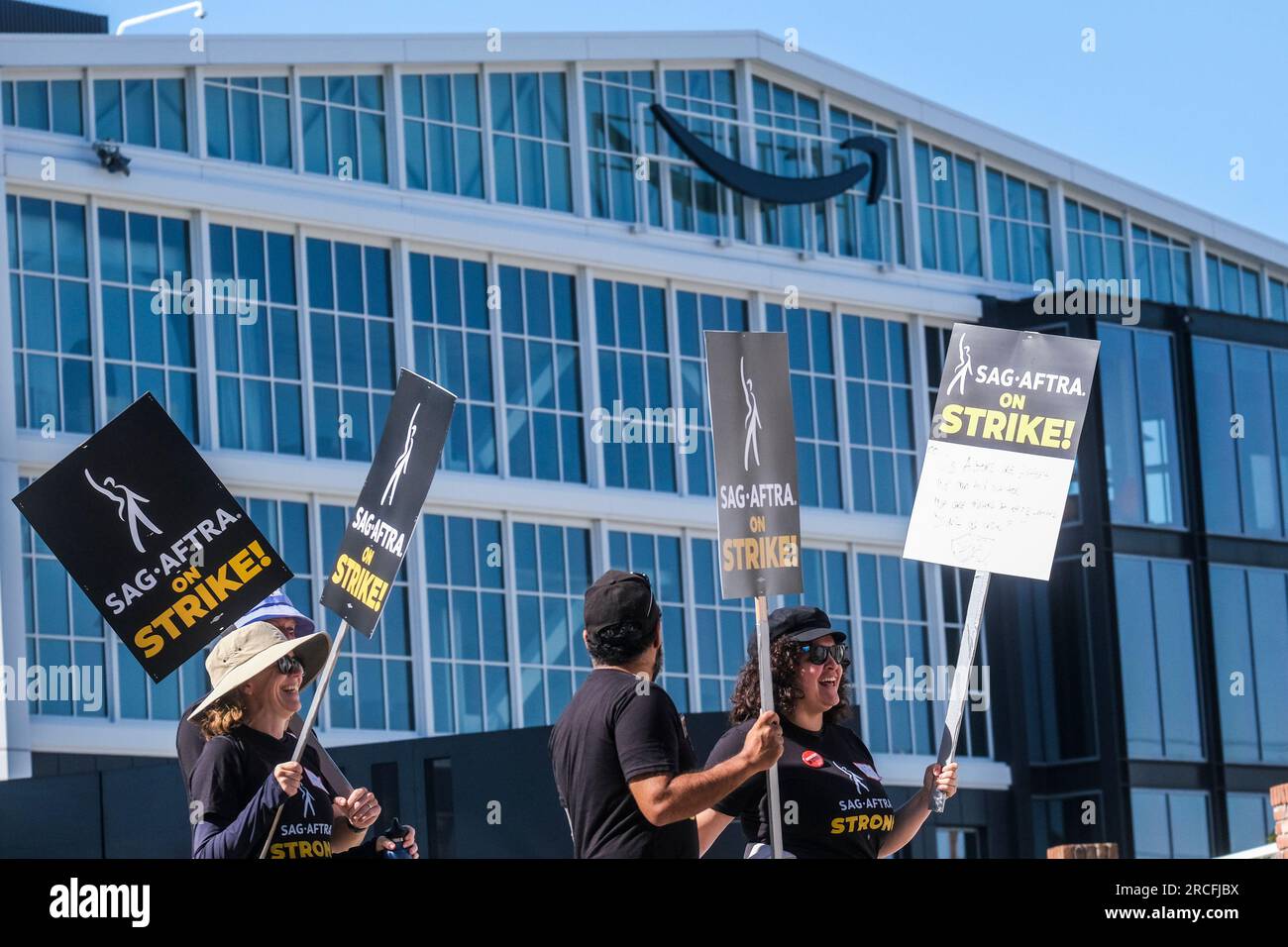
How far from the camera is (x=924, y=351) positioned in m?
31.7

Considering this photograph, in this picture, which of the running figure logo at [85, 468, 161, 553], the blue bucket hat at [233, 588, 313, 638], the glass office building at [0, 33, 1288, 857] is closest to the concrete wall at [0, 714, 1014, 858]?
the glass office building at [0, 33, 1288, 857]

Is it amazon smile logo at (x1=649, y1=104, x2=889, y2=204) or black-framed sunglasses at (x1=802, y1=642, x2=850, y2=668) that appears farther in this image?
amazon smile logo at (x1=649, y1=104, x2=889, y2=204)

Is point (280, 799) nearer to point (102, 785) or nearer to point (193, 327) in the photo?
point (102, 785)

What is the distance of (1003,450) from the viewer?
870cm

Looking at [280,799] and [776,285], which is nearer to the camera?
[280,799]

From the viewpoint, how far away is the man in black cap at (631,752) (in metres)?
6.49

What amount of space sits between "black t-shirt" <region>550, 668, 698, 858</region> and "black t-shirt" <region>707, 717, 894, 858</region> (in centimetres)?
77

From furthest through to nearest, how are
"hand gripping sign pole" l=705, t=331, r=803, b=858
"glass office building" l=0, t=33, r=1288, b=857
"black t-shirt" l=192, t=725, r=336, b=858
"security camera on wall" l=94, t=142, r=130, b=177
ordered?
"glass office building" l=0, t=33, r=1288, b=857, "security camera on wall" l=94, t=142, r=130, b=177, "hand gripping sign pole" l=705, t=331, r=803, b=858, "black t-shirt" l=192, t=725, r=336, b=858

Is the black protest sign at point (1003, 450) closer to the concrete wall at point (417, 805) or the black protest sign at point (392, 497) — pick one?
the black protest sign at point (392, 497)

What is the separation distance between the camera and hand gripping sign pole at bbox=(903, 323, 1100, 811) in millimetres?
8617

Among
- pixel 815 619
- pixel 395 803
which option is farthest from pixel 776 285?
pixel 815 619

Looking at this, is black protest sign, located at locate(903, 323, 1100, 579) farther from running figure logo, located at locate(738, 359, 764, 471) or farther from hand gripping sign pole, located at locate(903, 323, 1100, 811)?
running figure logo, located at locate(738, 359, 764, 471)

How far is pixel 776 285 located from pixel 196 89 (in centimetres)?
782
